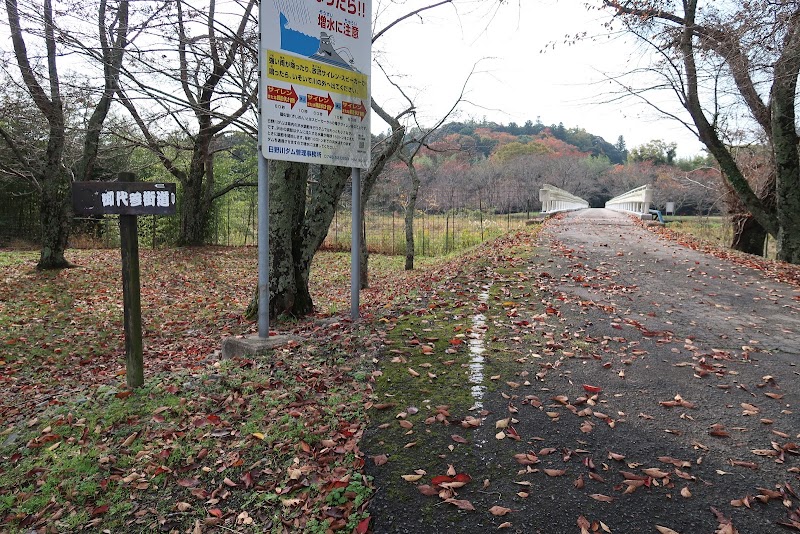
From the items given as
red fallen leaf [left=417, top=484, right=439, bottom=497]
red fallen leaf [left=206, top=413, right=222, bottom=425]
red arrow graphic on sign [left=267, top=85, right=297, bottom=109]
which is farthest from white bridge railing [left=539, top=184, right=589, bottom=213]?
red fallen leaf [left=417, top=484, right=439, bottom=497]

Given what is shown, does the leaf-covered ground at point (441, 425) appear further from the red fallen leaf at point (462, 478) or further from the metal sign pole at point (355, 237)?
the metal sign pole at point (355, 237)

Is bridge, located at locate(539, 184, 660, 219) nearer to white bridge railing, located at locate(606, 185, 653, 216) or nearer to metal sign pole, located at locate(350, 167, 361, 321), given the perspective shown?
white bridge railing, located at locate(606, 185, 653, 216)

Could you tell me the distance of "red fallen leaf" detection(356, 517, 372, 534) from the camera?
230cm

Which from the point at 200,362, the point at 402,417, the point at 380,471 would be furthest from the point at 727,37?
the point at 200,362

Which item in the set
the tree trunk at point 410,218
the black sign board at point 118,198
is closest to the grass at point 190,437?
the black sign board at point 118,198

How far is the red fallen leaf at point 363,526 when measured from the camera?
230 centimetres

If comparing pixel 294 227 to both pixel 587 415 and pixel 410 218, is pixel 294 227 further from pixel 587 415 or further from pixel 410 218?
pixel 410 218

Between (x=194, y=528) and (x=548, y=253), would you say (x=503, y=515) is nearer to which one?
(x=194, y=528)

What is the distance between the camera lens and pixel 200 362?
5.27 meters

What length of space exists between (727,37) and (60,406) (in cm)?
908

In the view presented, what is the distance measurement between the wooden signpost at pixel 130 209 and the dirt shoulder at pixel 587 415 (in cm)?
211

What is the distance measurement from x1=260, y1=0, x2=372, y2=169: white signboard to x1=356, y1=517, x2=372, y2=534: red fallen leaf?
320 centimetres

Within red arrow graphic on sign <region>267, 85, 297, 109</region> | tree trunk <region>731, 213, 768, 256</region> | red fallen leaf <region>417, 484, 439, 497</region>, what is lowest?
red fallen leaf <region>417, 484, 439, 497</region>

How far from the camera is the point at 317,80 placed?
482 cm
